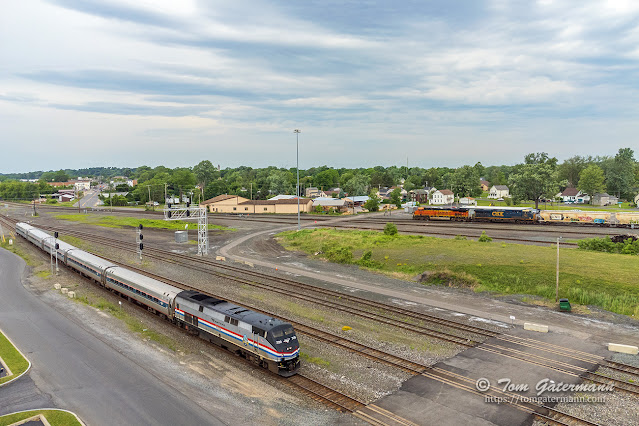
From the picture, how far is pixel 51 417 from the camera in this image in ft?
58.6

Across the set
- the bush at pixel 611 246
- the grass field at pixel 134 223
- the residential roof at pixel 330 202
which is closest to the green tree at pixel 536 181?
the residential roof at pixel 330 202

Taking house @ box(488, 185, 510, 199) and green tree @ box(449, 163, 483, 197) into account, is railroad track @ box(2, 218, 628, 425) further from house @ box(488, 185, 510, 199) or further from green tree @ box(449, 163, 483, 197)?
house @ box(488, 185, 510, 199)

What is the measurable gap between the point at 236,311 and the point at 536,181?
10260cm

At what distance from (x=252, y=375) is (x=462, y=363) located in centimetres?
1265

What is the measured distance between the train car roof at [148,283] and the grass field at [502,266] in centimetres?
2595

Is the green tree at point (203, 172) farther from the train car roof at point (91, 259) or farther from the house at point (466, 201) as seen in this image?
the train car roof at point (91, 259)

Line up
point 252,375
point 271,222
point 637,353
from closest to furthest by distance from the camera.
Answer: point 252,375
point 637,353
point 271,222

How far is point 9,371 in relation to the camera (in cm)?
2248

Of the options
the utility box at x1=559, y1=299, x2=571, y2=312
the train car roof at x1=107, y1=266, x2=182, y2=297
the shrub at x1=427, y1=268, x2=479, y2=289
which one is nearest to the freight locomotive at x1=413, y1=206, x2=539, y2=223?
the shrub at x1=427, y1=268, x2=479, y2=289

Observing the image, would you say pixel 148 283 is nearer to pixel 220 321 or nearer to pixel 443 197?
pixel 220 321

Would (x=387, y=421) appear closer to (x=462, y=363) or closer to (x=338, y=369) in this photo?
(x=338, y=369)

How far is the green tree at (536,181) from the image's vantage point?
10181 cm

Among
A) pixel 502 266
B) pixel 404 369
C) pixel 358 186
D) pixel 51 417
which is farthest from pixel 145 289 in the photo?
pixel 358 186

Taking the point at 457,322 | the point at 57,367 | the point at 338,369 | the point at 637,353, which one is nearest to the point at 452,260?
the point at 457,322
